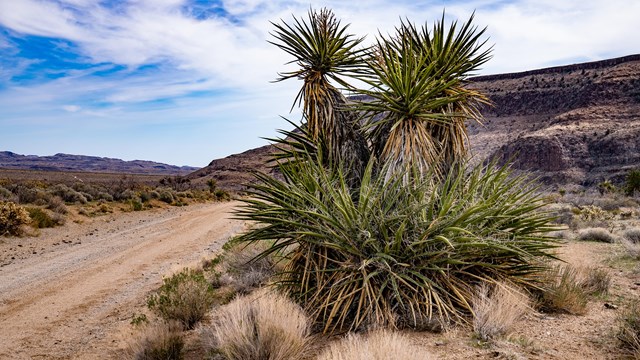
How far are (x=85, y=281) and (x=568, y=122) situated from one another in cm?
5932

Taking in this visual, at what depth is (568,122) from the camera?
55.9 m

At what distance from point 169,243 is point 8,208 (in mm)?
6055

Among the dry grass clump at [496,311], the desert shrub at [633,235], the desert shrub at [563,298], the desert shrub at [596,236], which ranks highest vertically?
the dry grass clump at [496,311]

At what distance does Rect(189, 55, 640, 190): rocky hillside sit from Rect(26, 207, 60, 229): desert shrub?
21565 mm

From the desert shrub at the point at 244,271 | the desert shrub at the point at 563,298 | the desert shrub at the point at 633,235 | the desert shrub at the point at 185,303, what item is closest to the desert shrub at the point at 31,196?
the desert shrub at the point at 244,271

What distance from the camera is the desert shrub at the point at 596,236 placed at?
510 inches

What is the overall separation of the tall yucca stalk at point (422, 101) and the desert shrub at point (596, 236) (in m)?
8.29

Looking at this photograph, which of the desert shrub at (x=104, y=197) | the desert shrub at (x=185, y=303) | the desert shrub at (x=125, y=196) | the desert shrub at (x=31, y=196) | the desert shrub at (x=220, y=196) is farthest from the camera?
the desert shrub at (x=220, y=196)

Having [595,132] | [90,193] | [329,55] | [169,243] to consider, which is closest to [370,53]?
[329,55]

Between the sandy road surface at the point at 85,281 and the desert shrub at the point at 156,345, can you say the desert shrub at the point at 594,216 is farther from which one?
the desert shrub at the point at 156,345

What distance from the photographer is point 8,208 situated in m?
15.8

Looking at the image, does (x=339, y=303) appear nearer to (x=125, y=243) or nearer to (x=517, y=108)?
(x=125, y=243)

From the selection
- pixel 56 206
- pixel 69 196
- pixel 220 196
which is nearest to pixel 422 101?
pixel 56 206

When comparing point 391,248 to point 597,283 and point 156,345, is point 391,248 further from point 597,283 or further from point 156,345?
point 597,283
